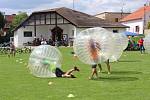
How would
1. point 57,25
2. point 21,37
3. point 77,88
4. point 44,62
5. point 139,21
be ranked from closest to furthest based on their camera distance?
1. point 77,88
2. point 44,62
3. point 57,25
4. point 21,37
5. point 139,21

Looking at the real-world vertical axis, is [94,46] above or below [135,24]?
below

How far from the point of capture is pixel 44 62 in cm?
1856

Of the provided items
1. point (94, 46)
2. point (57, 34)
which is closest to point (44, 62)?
point (94, 46)

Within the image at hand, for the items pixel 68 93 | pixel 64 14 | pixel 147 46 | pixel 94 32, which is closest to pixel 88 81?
pixel 94 32

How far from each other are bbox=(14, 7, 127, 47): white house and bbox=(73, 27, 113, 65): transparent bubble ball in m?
44.0

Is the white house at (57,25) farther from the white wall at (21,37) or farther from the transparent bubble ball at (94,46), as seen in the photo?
the transparent bubble ball at (94,46)

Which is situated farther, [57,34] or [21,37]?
[21,37]

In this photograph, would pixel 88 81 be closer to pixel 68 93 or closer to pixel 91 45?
pixel 91 45

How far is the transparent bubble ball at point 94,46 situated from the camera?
1802 cm

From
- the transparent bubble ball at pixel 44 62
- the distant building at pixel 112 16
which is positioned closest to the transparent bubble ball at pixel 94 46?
the transparent bubble ball at pixel 44 62

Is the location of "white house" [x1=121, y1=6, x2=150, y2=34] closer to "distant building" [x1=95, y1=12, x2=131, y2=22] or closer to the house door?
"distant building" [x1=95, y1=12, x2=131, y2=22]

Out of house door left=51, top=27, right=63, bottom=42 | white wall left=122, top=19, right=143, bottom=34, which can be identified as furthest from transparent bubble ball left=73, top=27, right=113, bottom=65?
white wall left=122, top=19, right=143, bottom=34

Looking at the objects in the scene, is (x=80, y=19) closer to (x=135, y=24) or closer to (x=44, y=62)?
(x=135, y=24)

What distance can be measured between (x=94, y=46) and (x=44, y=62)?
2.30 metres
